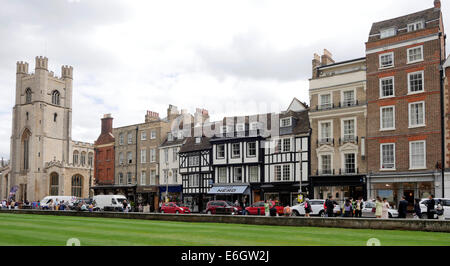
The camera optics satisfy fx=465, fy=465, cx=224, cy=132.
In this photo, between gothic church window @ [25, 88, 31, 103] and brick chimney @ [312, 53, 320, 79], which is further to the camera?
gothic church window @ [25, 88, 31, 103]

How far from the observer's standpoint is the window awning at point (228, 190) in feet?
152

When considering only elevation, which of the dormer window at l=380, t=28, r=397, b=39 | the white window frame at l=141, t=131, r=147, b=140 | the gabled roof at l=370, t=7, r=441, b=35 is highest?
the gabled roof at l=370, t=7, r=441, b=35

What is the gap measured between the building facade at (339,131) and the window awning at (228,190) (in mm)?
8071

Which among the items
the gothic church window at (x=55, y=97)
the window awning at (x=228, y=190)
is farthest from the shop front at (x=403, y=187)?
the gothic church window at (x=55, y=97)

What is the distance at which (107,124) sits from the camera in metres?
67.8

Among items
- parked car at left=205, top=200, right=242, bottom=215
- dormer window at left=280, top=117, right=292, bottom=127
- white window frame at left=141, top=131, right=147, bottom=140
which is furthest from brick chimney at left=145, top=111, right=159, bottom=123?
parked car at left=205, top=200, right=242, bottom=215

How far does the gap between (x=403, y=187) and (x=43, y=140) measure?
7119 cm

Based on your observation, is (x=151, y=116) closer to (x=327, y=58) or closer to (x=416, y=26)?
(x=327, y=58)

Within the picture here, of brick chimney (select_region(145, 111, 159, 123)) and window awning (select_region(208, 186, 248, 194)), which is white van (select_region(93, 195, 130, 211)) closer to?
window awning (select_region(208, 186, 248, 194))

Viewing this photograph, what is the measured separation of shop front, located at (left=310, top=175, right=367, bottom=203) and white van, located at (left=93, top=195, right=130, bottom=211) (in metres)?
19.9

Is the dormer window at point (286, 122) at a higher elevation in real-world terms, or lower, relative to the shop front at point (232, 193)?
higher

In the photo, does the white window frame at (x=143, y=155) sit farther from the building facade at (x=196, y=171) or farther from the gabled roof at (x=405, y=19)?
the gabled roof at (x=405, y=19)

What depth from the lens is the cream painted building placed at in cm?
8631
